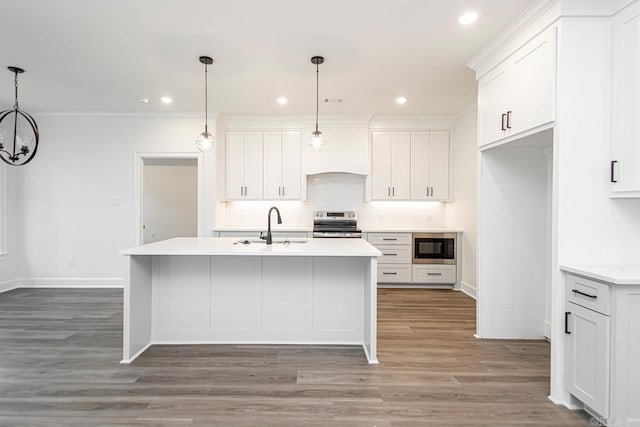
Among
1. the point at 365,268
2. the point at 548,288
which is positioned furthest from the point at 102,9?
the point at 548,288

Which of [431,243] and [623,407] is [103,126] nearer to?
[431,243]

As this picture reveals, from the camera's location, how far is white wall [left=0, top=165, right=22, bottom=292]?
5.13 metres

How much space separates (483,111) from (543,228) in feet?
4.09

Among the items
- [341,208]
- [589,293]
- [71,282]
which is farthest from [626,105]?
[71,282]

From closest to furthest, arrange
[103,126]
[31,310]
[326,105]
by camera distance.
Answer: [31,310] < [326,105] < [103,126]

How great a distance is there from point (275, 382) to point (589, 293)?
2041 mm

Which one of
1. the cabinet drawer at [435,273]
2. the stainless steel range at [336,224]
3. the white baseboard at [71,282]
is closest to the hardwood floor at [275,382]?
the white baseboard at [71,282]

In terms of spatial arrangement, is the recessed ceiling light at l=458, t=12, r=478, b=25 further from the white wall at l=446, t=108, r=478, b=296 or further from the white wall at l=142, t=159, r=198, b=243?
the white wall at l=142, t=159, r=198, b=243

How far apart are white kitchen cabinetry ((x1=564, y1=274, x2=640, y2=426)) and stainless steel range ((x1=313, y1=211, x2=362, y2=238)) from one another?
11.7 feet

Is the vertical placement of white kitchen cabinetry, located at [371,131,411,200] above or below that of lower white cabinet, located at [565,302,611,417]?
above

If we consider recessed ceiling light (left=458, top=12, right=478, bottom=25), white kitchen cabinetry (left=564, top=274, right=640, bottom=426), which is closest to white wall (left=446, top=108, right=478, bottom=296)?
recessed ceiling light (left=458, top=12, right=478, bottom=25)

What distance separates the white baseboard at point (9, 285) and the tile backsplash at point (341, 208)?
3.15 m

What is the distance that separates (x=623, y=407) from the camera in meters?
1.88

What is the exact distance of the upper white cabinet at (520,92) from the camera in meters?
2.38
